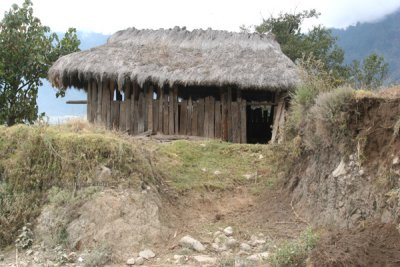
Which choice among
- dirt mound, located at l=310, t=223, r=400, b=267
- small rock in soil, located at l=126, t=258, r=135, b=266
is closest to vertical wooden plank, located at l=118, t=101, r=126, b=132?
small rock in soil, located at l=126, t=258, r=135, b=266

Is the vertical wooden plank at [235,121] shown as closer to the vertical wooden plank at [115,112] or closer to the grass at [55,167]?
the vertical wooden plank at [115,112]

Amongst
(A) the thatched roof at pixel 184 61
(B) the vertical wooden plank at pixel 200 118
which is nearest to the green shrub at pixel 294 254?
(A) the thatched roof at pixel 184 61

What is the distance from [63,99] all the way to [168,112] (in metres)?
5.46

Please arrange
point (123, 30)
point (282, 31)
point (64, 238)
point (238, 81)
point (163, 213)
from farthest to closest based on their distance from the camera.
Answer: point (282, 31) < point (123, 30) < point (238, 81) < point (163, 213) < point (64, 238)

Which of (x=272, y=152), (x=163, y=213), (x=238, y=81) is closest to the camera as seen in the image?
(x=163, y=213)

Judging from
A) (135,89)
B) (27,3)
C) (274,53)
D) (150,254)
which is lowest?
(150,254)

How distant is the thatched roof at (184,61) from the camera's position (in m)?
11.9

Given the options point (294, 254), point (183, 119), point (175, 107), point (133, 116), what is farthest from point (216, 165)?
point (133, 116)

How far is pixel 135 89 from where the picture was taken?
12.7 metres

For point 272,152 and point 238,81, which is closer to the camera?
point 272,152

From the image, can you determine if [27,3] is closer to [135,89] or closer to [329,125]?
[135,89]

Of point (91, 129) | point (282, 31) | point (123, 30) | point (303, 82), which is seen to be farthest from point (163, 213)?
point (282, 31)

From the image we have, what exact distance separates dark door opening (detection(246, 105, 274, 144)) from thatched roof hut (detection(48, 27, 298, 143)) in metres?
2.66

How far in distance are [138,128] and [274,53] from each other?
13.6ft
